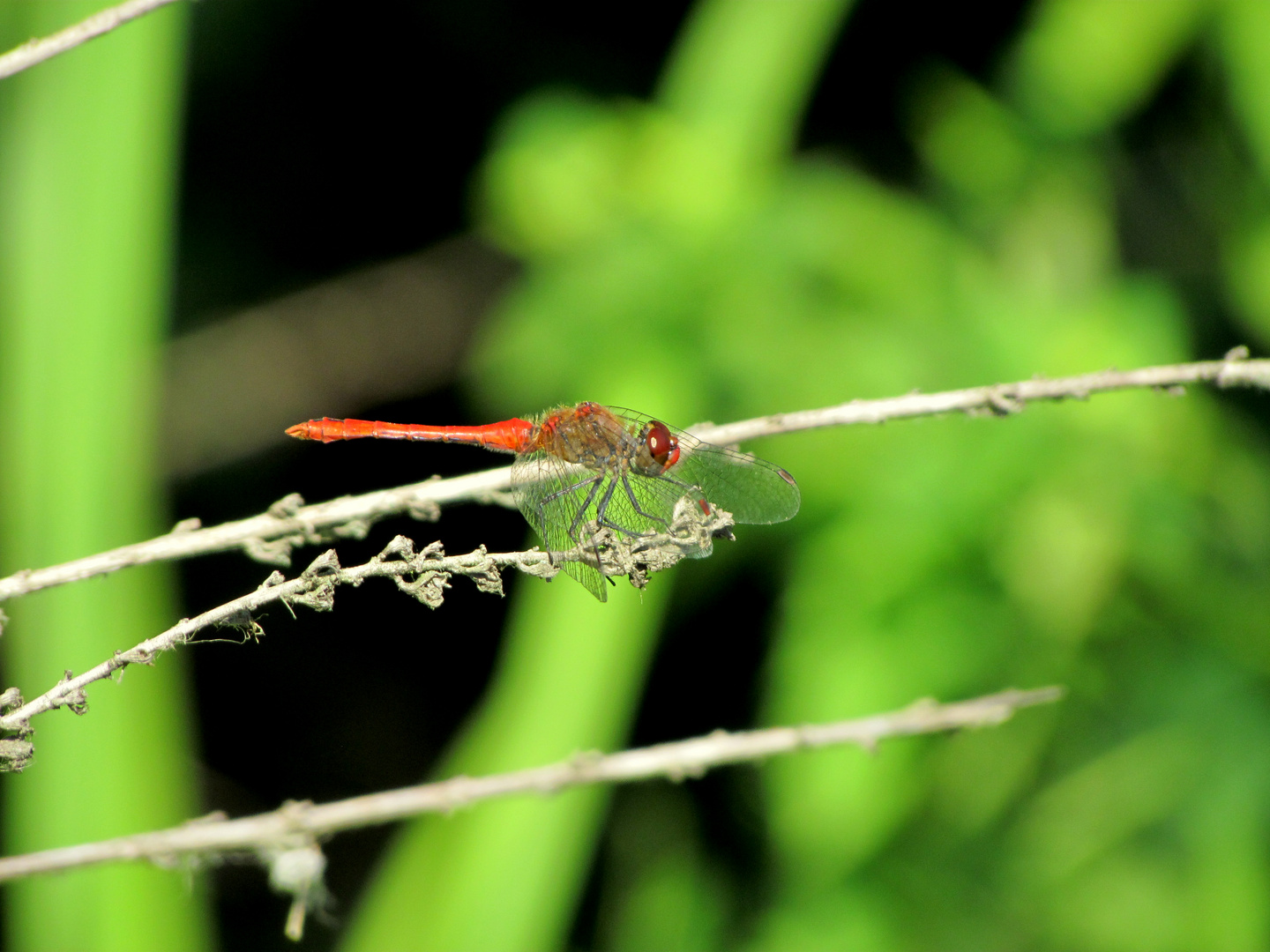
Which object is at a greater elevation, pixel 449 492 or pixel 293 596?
pixel 449 492

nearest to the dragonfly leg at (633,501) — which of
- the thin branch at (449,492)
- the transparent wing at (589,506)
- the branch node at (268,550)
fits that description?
the transparent wing at (589,506)

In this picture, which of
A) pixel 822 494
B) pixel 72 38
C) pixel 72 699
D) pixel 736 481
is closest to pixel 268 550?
pixel 72 699

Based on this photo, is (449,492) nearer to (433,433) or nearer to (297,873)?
(297,873)

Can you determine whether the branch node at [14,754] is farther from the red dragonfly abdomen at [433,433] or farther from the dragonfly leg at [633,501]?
the dragonfly leg at [633,501]

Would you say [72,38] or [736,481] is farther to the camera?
[736,481]

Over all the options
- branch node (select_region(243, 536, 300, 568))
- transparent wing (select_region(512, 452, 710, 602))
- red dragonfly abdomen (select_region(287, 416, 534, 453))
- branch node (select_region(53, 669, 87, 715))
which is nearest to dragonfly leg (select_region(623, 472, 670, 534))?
transparent wing (select_region(512, 452, 710, 602))
